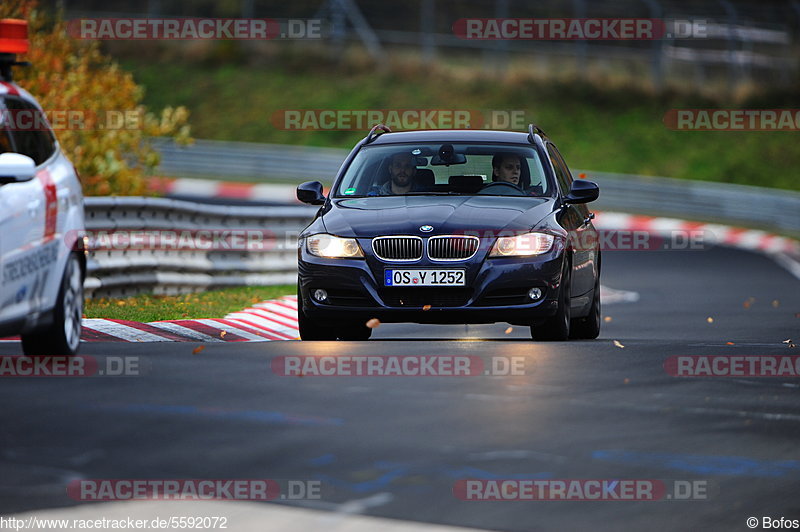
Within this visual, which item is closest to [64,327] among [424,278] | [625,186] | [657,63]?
[424,278]

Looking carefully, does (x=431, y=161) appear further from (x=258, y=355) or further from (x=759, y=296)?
(x=759, y=296)

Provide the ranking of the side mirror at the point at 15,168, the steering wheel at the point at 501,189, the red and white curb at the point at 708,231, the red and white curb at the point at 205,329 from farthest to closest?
the red and white curb at the point at 708,231 < the steering wheel at the point at 501,189 < the red and white curb at the point at 205,329 < the side mirror at the point at 15,168

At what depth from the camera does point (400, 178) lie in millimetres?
12688

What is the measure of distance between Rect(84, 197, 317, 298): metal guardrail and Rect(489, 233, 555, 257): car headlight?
5822 mm

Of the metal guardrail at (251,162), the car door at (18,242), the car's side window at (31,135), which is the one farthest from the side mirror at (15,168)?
the metal guardrail at (251,162)

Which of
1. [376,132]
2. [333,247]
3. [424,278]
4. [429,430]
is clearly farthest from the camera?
[376,132]

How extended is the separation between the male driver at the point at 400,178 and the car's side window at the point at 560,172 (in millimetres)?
1159

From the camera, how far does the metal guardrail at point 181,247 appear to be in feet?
54.8

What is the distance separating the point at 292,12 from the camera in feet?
198

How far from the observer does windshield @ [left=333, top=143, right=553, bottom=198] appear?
41.5 ft

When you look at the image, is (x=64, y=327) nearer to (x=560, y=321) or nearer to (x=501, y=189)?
(x=560, y=321)

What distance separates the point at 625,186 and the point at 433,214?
30.0m

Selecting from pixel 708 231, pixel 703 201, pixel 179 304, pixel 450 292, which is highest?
pixel 450 292

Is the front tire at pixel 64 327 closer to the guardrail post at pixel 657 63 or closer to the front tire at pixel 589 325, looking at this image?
the front tire at pixel 589 325
